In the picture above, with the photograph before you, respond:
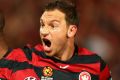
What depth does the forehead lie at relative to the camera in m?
2.06

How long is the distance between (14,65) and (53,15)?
0.26m

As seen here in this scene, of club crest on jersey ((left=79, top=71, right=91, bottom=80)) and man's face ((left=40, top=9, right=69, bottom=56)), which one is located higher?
man's face ((left=40, top=9, right=69, bottom=56))

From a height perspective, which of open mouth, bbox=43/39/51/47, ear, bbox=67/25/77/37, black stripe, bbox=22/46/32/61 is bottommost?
black stripe, bbox=22/46/32/61

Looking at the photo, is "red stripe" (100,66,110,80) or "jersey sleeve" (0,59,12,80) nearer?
"jersey sleeve" (0,59,12,80)

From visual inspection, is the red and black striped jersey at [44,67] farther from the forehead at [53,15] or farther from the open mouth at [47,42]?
the forehead at [53,15]

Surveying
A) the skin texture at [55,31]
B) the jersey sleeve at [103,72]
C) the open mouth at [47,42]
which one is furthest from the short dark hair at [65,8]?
the jersey sleeve at [103,72]

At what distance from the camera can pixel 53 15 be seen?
6.77 ft

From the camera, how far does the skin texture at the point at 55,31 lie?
2.05 m

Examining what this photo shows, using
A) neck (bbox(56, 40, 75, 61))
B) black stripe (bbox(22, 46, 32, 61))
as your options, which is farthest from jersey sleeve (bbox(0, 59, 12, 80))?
neck (bbox(56, 40, 75, 61))

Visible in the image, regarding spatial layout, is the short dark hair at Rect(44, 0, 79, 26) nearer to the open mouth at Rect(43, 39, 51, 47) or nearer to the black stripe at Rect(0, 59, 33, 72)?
the open mouth at Rect(43, 39, 51, 47)

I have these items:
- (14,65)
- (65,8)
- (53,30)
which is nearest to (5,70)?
(14,65)

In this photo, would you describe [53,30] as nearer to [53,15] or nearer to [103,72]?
[53,15]

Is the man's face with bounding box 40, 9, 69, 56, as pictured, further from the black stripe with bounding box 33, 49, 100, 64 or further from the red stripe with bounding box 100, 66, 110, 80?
the red stripe with bounding box 100, 66, 110, 80

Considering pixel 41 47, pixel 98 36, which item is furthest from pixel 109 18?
pixel 41 47
